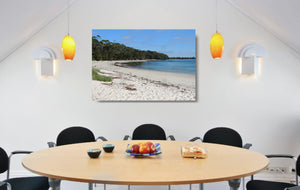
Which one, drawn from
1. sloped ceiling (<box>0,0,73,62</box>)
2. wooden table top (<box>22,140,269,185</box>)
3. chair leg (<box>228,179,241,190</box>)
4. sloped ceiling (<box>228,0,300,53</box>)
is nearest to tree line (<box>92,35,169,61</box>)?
sloped ceiling (<box>0,0,73,62</box>)

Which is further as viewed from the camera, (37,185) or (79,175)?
(37,185)

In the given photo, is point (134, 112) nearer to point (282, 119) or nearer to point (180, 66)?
point (180, 66)

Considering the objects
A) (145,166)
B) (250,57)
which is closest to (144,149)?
(145,166)

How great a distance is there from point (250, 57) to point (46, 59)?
331cm

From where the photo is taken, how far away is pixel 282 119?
3.65m

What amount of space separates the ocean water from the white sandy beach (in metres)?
0.07

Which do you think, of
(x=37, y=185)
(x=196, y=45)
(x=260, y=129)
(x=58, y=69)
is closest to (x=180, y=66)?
(x=196, y=45)

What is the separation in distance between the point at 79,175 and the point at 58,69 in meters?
2.67

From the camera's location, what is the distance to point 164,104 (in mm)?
3717

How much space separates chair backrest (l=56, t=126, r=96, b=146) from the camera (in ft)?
9.65

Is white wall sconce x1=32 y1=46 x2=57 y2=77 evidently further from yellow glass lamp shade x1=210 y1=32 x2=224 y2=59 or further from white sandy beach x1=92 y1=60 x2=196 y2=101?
yellow glass lamp shade x1=210 y1=32 x2=224 y2=59

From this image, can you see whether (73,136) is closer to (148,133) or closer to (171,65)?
(148,133)

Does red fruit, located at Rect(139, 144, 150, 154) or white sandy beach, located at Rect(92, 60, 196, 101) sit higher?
white sandy beach, located at Rect(92, 60, 196, 101)

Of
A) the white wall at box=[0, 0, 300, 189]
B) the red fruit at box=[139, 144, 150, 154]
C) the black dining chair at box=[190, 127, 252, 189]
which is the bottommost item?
the black dining chair at box=[190, 127, 252, 189]
